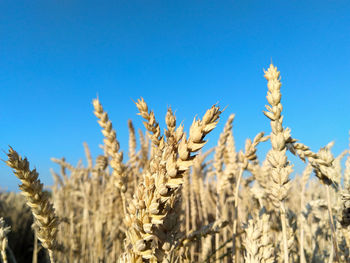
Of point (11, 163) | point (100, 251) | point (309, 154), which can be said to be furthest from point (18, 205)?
point (309, 154)

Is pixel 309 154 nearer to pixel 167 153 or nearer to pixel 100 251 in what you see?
pixel 167 153

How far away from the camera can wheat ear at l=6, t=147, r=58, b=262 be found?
96 cm

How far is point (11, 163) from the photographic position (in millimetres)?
936

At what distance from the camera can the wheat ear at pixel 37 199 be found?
3.16ft

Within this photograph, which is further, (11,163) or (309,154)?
A: (309,154)

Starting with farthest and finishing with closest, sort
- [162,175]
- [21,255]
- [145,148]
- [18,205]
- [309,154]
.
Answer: [18,205] < [21,255] < [145,148] < [309,154] < [162,175]

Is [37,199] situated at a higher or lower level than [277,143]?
lower

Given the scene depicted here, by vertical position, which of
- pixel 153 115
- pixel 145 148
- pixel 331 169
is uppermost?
pixel 145 148

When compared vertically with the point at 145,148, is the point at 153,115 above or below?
below

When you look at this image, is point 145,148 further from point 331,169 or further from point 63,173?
point 331,169

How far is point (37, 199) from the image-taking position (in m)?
1.02

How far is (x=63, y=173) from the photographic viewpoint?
400cm

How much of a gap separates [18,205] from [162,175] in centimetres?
487

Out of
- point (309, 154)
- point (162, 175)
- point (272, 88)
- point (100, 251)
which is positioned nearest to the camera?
point (162, 175)
